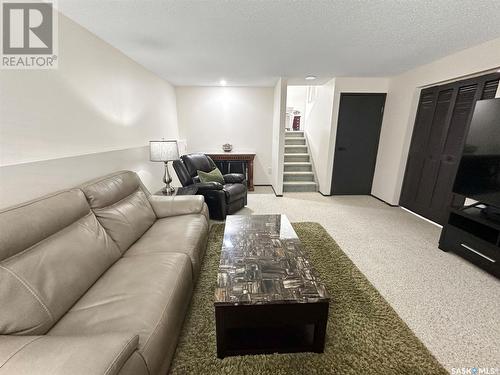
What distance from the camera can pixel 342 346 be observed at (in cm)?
128

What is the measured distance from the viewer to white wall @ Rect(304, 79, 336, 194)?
411 centimetres

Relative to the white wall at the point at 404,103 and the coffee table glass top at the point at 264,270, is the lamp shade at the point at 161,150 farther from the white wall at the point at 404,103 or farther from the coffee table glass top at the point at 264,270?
the white wall at the point at 404,103

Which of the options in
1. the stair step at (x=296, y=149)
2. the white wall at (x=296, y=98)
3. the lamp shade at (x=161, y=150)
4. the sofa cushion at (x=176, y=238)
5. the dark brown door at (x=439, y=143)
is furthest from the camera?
the white wall at (x=296, y=98)

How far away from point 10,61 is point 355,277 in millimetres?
3110

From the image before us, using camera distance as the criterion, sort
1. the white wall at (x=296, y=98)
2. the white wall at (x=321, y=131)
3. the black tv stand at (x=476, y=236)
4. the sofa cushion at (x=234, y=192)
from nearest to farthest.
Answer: the black tv stand at (x=476, y=236) → the sofa cushion at (x=234, y=192) → the white wall at (x=321, y=131) → the white wall at (x=296, y=98)

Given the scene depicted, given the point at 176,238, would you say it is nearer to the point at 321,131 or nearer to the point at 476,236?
the point at 476,236

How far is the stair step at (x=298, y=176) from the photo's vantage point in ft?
15.6

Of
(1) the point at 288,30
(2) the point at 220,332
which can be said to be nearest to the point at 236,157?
(1) the point at 288,30

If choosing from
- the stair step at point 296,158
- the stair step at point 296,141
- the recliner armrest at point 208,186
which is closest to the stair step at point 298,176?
the stair step at point 296,158

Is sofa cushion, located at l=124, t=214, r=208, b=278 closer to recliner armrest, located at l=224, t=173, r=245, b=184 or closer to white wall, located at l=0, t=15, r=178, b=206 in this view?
white wall, located at l=0, t=15, r=178, b=206

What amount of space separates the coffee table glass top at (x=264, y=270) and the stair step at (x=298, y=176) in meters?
2.89

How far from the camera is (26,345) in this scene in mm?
762

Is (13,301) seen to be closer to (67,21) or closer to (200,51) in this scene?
(67,21)

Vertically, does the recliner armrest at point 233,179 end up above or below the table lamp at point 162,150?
below
